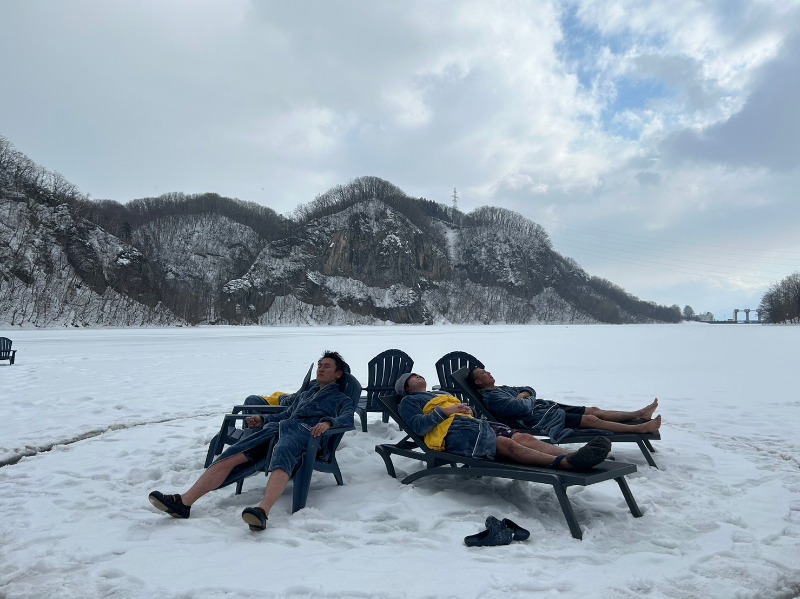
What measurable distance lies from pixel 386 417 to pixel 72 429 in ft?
13.2

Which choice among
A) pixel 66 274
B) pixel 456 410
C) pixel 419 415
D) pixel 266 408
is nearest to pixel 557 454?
pixel 456 410

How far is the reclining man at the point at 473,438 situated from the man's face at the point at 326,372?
65cm

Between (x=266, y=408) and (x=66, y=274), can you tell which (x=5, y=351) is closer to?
(x=266, y=408)

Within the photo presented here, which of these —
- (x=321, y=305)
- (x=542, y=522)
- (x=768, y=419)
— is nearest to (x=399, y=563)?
(x=542, y=522)

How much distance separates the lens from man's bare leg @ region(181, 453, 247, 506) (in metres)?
3.73

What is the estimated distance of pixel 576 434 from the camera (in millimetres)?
5090

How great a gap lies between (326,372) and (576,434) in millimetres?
2477

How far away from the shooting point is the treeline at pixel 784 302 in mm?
92625

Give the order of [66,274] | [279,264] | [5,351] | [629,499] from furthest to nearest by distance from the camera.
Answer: [279,264] < [66,274] < [5,351] < [629,499]

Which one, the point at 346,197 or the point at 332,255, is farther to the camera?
the point at 346,197

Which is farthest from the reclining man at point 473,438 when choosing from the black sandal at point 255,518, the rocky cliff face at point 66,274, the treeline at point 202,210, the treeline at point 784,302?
the treeline at point 202,210

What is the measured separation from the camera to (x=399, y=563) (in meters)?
3.02

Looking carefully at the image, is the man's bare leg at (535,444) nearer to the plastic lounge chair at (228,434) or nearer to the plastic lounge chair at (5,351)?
the plastic lounge chair at (228,434)

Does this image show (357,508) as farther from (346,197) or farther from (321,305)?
(346,197)
